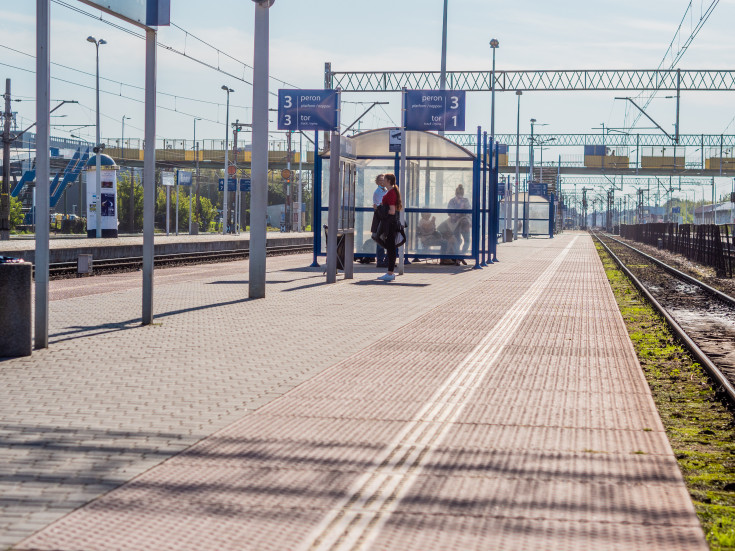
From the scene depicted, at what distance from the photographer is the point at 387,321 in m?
11.6

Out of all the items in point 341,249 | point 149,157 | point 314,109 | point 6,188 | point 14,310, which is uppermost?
point 314,109

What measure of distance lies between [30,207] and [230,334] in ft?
178

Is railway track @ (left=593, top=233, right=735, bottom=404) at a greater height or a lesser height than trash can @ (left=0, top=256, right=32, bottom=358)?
lesser

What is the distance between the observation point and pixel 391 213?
19.2m

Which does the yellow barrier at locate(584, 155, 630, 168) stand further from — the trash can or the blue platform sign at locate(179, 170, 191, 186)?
the trash can

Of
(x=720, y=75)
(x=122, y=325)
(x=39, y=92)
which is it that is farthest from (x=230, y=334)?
(x=720, y=75)

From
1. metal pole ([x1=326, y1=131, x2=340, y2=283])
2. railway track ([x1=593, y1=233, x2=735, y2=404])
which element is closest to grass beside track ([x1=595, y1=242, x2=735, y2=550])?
railway track ([x1=593, y1=233, x2=735, y2=404])

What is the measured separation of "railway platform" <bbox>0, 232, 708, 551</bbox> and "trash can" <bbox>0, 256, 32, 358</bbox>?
255 millimetres

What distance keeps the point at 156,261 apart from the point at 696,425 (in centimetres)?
2173

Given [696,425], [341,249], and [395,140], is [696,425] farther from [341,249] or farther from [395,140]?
[395,140]

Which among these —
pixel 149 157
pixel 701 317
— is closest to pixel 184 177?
pixel 701 317

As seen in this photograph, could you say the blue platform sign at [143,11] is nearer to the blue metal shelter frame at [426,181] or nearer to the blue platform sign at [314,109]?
the blue platform sign at [314,109]

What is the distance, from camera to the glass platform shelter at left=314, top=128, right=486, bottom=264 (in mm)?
24078

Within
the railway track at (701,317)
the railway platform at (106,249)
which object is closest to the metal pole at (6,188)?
the railway platform at (106,249)
